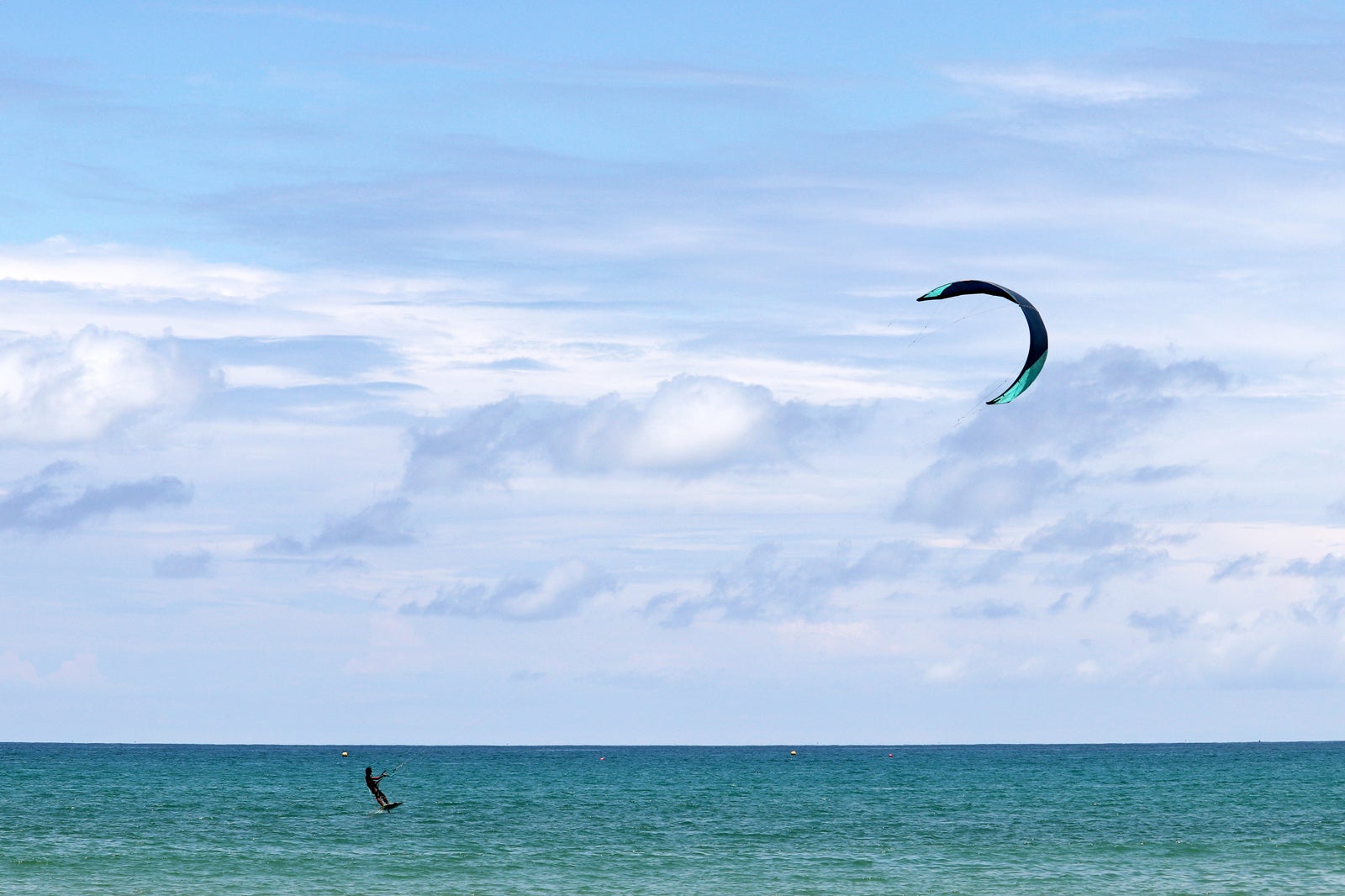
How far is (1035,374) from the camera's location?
44344mm

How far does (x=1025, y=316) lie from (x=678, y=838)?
24.0 meters

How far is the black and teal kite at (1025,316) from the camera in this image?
1727 inches

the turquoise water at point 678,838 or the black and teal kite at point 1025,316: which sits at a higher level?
the black and teal kite at point 1025,316

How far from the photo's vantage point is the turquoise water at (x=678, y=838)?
142ft

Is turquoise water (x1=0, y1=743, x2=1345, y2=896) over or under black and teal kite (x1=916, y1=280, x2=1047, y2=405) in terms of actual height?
under

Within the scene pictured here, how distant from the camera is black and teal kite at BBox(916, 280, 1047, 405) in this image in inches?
1727

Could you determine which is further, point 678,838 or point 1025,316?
point 678,838

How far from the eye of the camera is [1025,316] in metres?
44.7

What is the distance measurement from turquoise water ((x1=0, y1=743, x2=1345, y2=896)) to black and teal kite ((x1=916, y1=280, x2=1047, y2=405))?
14039 millimetres

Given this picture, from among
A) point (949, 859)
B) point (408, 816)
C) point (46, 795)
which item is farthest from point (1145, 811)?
point (46, 795)

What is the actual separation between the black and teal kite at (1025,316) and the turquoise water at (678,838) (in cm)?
1404

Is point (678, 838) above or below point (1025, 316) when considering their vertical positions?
below

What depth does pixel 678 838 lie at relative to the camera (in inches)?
2247

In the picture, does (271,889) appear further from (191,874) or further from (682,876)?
(682,876)
